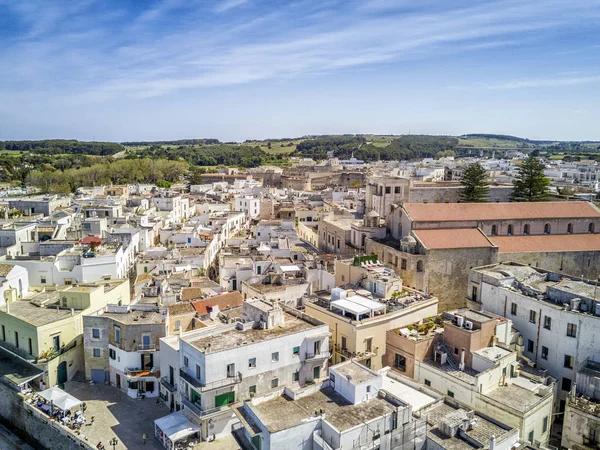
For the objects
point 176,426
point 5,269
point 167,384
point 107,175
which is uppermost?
point 107,175

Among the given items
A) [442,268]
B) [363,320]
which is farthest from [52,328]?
[442,268]

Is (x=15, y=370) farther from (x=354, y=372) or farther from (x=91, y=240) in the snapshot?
(x=354, y=372)

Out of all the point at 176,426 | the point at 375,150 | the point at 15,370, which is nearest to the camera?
the point at 176,426

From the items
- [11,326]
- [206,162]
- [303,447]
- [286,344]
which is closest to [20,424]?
[11,326]

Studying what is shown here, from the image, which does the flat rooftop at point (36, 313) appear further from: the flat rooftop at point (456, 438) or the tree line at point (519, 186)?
the tree line at point (519, 186)

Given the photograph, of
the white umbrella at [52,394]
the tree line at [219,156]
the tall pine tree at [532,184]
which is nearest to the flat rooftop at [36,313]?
the white umbrella at [52,394]

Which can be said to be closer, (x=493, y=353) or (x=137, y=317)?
(x=493, y=353)

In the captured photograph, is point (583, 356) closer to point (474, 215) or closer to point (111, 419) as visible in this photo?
point (474, 215)
